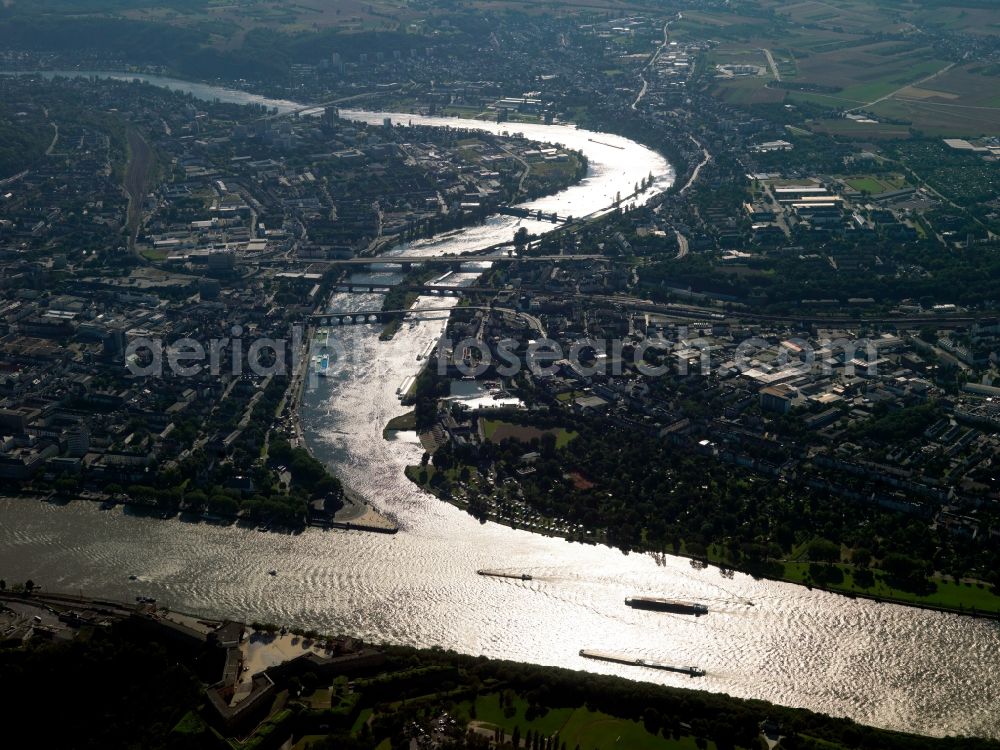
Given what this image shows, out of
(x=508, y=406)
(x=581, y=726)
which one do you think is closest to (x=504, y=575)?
(x=581, y=726)

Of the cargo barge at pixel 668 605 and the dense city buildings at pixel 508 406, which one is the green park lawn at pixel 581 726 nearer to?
the dense city buildings at pixel 508 406

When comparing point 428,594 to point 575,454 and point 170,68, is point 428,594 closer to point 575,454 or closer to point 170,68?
point 575,454

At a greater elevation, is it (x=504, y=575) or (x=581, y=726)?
(x=581, y=726)

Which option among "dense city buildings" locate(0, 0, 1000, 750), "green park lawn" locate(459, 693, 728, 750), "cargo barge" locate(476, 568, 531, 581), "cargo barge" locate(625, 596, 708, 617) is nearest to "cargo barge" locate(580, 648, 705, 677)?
"dense city buildings" locate(0, 0, 1000, 750)

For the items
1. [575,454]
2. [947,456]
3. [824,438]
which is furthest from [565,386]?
[947,456]

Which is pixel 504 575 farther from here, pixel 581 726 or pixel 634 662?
pixel 581 726

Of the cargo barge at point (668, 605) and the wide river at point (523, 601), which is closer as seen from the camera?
the wide river at point (523, 601)

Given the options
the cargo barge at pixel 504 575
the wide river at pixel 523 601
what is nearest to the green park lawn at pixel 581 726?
the wide river at pixel 523 601
